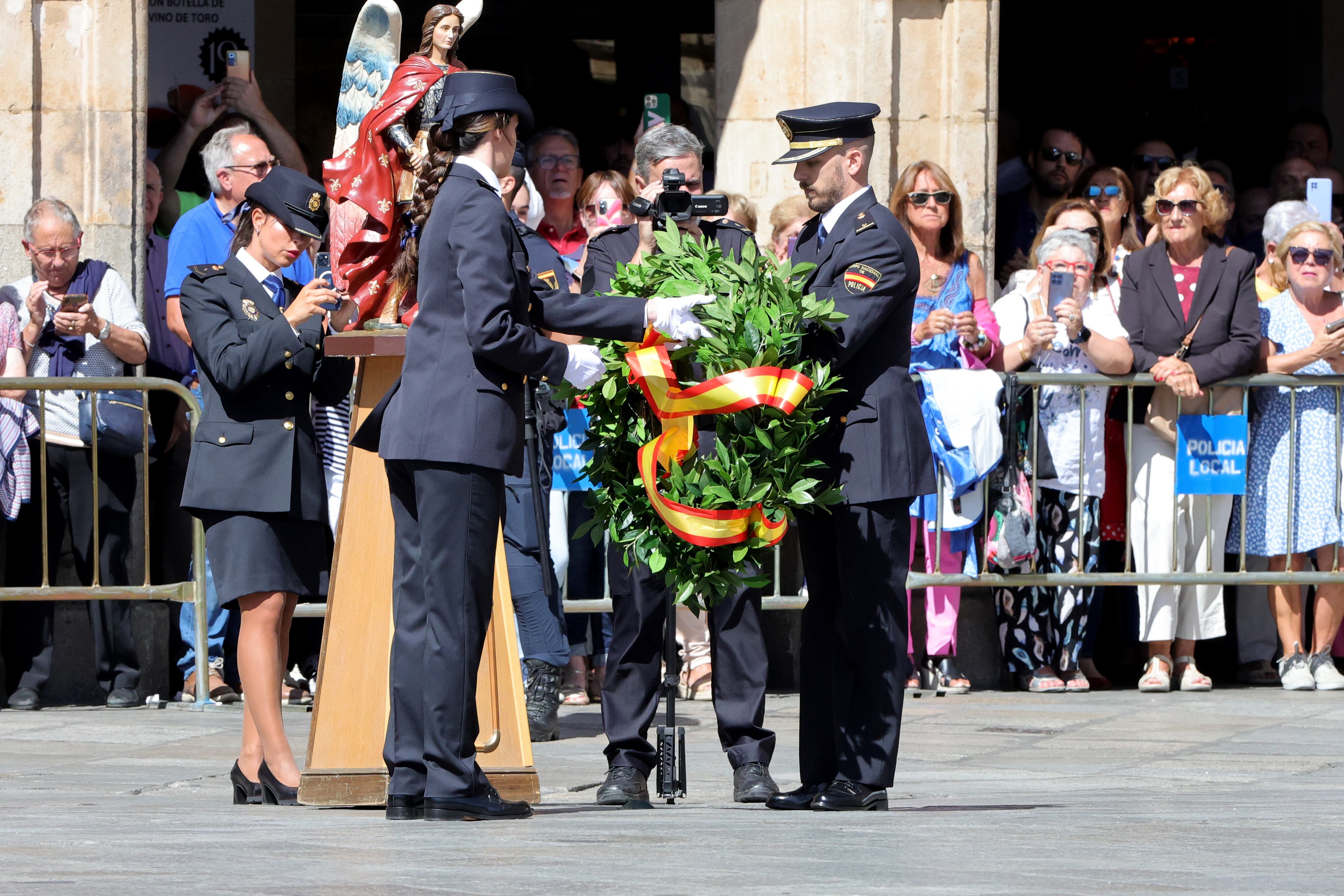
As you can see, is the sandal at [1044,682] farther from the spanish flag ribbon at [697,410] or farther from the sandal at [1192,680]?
the spanish flag ribbon at [697,410]

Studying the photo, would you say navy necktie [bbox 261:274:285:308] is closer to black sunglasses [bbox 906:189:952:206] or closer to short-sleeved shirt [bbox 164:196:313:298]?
short-sleeved shirt [bbox 164:196:313:298]

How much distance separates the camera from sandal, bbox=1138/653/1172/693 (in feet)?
31.6

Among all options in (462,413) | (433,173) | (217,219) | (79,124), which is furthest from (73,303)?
(462,413)

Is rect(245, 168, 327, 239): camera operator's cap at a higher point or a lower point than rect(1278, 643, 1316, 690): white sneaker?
higher

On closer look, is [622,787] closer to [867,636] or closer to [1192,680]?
[867,636]

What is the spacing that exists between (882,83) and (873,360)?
187 inches

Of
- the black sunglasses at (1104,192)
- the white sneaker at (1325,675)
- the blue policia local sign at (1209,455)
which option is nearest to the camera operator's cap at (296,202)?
the blue policia local sign at (1209,455)

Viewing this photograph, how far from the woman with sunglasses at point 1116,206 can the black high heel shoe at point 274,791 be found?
5.36 metres

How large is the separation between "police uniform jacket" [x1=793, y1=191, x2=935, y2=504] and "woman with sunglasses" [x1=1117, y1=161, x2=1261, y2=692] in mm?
3561

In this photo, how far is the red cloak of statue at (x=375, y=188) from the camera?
652 cm


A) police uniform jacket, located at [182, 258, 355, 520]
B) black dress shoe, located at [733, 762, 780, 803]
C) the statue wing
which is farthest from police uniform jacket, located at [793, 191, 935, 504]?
the statue wing

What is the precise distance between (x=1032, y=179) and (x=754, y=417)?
6.00 m

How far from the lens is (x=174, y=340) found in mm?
9523

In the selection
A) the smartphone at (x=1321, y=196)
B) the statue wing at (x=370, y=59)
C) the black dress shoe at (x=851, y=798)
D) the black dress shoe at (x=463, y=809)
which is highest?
the statue wing at (x=370, y=59)
